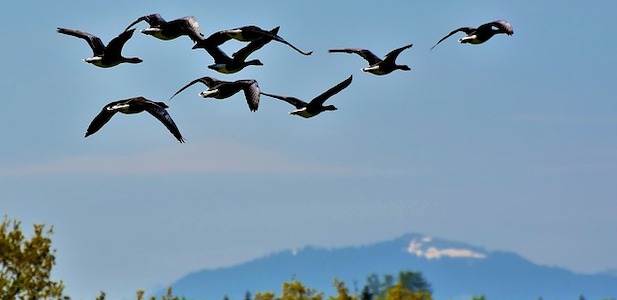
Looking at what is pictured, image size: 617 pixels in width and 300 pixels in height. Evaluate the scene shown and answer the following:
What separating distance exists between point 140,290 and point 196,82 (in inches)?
747

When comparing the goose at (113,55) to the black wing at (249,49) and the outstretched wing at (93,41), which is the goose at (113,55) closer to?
the outstretched wing at (93,41)

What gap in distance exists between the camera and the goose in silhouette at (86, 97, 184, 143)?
20391 millimetres

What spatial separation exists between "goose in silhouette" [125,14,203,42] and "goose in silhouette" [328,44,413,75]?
2991mm

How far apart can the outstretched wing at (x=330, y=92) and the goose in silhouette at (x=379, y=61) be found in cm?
91

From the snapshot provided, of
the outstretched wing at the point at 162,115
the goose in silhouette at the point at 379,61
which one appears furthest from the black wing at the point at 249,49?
the outstretched wing at the point at 162,115

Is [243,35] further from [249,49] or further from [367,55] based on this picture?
[367,55]

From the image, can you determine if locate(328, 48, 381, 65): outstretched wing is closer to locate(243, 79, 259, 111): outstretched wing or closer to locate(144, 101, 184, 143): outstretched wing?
locate(243, 79, 259, 111): outstretched wing

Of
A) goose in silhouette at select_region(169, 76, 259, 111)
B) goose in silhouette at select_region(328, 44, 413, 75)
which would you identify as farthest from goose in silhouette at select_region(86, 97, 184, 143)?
goose in silhouette at select_region(328, 44, 413, 75)

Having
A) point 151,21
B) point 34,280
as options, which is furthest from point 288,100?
point 34,280

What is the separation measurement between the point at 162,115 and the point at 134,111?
801 millimetres

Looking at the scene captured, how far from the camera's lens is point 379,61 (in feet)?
84.3

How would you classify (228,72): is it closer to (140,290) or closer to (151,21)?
(151,21)

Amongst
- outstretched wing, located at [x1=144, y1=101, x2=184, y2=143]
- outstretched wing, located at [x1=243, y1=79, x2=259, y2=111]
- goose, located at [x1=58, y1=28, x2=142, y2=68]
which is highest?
goose, located at [x1=58, y1=28, x2=142, y2=68]

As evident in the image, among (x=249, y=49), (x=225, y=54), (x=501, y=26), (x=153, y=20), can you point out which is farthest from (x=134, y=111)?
(x=501, y=26)
